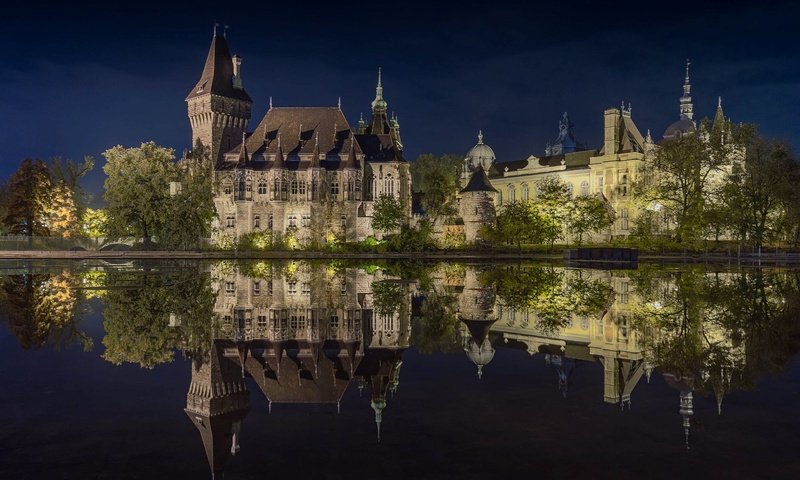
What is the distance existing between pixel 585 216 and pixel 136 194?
5049 cm

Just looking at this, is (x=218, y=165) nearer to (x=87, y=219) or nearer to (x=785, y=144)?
(x=87, y=219)

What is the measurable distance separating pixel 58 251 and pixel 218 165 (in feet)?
70.7

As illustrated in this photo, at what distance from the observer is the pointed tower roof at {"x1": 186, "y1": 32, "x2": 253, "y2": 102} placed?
275 ft

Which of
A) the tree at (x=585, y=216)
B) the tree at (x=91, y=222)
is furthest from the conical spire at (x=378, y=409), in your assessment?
the tree at (x=91, y=222)

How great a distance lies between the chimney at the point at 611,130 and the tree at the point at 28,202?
241 ft

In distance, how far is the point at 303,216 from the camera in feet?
261

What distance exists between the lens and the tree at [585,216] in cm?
7400

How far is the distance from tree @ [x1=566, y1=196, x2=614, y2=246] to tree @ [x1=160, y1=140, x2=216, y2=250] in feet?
137

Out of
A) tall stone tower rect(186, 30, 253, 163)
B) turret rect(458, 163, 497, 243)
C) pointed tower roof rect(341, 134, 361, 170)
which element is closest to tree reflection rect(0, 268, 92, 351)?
pointed tower roof rect(341, 134, 361, 170)

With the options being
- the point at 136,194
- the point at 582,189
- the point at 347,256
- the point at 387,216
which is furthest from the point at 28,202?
the point at 582,189

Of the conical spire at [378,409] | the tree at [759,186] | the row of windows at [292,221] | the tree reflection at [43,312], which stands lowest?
the conical spire at [378,409]

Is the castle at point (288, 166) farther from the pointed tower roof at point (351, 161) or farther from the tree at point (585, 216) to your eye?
the tree at point (585, 216)

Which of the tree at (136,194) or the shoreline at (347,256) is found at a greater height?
the tree at (136,194)

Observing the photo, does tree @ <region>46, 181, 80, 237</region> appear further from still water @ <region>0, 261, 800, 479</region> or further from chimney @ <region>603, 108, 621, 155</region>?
chimney @ <region>603, 108, 621, 155</region>
